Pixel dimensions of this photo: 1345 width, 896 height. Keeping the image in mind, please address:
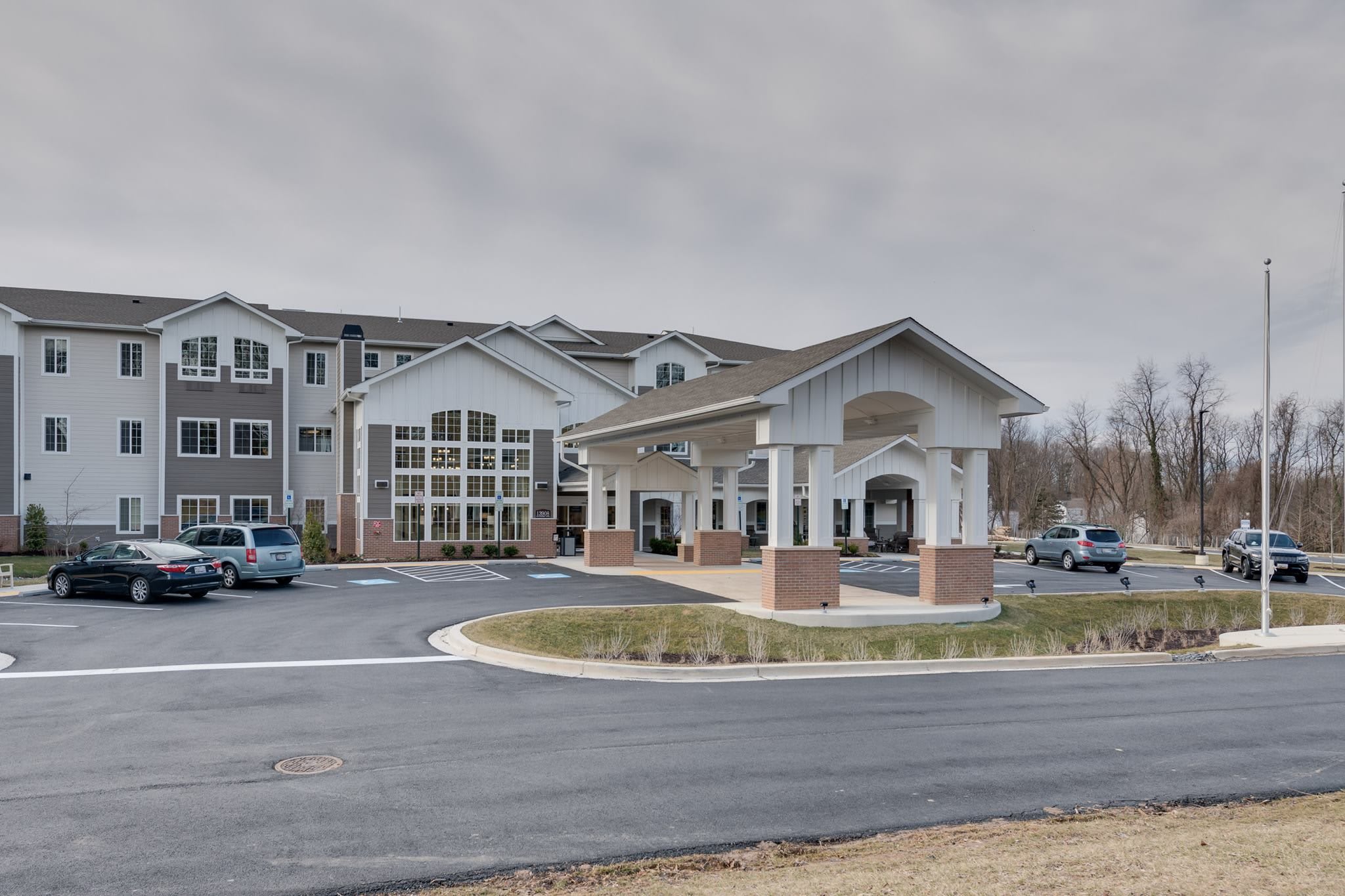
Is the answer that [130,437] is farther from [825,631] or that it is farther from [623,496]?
[825,631]

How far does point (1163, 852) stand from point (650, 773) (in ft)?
13.7

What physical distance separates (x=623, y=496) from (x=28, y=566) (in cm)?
2022

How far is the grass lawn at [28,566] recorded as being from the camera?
26406 mm

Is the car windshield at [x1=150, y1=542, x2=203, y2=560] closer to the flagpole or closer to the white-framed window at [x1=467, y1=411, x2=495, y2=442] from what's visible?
the white-framed window at [x1=467, y1=411, x2=495, y2=442]

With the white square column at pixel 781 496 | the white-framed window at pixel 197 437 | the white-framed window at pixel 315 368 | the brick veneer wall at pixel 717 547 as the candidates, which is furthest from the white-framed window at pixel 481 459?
the white square column at pixel 781 496

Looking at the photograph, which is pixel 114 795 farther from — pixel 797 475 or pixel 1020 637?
pixel 797 475

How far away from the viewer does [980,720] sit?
10.7 metres

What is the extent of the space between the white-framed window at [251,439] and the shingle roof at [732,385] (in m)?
17.0

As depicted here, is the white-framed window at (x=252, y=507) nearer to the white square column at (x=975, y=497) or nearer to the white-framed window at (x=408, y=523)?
the white-framed window at (x=408, y=523)

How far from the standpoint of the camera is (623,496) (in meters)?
31.1

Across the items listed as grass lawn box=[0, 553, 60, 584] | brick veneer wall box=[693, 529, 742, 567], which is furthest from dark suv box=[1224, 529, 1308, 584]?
grass lawn box=[0, 553, 60, 584]

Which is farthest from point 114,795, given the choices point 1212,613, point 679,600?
point 1212,613

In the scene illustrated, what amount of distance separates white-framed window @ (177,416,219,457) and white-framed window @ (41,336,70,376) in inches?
195

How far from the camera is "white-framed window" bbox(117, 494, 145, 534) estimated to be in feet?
125
